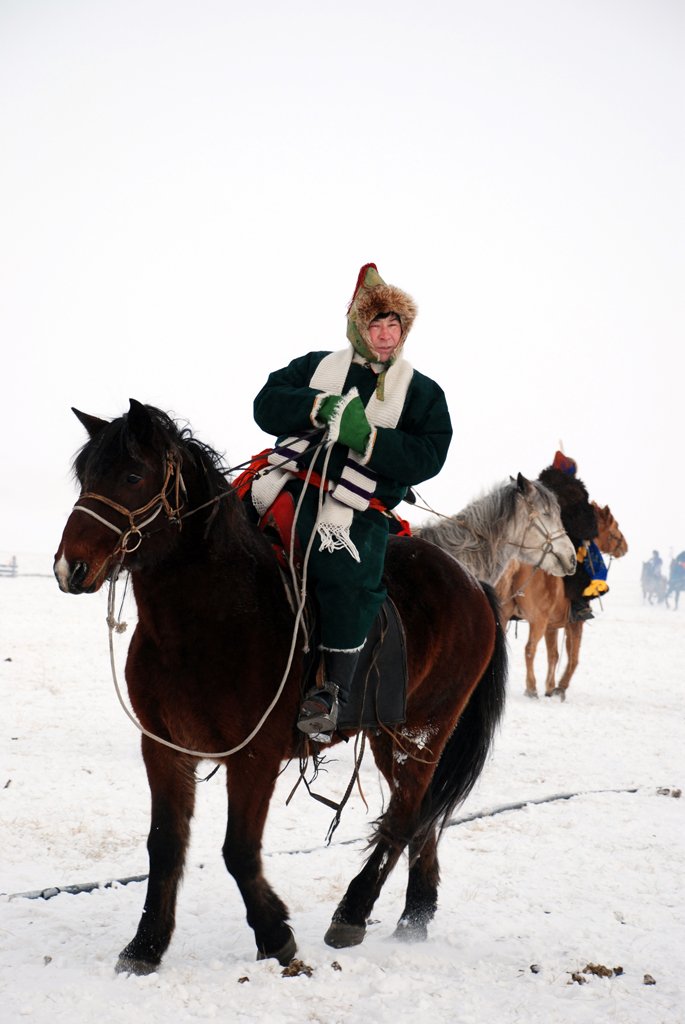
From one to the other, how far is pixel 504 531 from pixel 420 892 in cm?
444

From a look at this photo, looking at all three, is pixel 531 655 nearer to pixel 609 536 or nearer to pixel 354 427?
pixel 609 536

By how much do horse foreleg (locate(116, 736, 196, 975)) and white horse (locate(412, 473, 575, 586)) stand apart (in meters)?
4.48

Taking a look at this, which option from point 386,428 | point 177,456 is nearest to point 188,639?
point 177,456

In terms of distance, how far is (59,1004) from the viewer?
9.99 ft

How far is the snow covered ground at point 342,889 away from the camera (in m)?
3.24

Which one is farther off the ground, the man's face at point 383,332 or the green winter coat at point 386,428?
the man's face at point 383,332

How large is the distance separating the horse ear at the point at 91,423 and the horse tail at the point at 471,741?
7.82 ft

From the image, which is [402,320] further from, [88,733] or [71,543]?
[88,733]

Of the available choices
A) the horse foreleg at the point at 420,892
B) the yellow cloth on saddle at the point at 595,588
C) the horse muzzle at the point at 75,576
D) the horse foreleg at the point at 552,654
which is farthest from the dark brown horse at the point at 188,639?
the horse foreleg at the point at 552,654

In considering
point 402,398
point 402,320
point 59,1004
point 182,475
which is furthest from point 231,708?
point 402,320

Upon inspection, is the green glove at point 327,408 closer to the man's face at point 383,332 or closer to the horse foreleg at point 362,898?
the man's face at point 383,332

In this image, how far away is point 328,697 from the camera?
11.4 ft

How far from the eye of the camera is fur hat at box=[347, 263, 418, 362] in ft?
12.4

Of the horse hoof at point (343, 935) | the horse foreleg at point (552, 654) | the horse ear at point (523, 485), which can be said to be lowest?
the horse hoof at point (343, 935)
